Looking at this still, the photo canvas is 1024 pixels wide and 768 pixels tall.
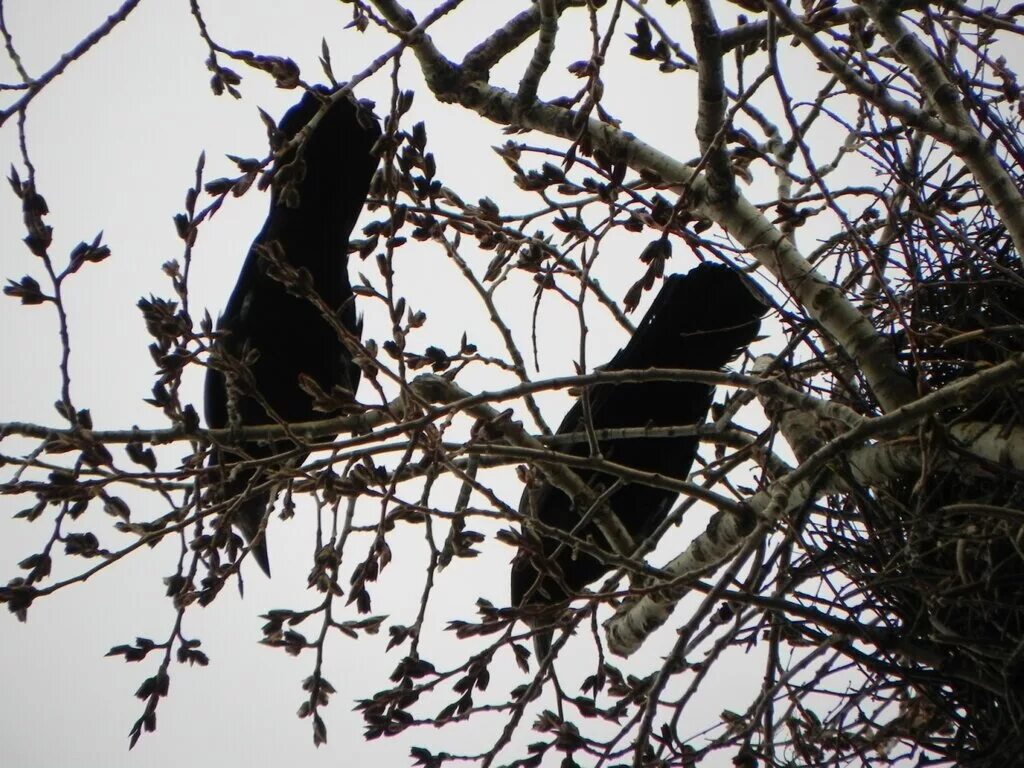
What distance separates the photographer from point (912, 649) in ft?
7.05

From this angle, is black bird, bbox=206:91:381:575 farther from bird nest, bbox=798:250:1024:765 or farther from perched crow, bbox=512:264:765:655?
bird nest, bbox=798:250:1024:765

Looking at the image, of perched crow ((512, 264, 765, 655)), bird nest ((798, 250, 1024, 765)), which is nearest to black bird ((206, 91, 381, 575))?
perched crow ((512, 264, 765, 655))

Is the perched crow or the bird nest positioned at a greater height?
the perched crow

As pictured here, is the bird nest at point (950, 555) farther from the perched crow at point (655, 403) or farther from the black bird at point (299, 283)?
the black bird at point (299, 283)

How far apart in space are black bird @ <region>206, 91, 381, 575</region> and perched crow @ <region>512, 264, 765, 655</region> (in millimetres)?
770

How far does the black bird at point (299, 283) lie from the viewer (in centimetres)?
208

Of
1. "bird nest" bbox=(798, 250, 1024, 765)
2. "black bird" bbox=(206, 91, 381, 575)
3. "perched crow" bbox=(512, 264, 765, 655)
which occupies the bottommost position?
"bird nest" bbox=(798, 250, 1024, 765)

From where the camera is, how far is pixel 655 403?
9.96 feet

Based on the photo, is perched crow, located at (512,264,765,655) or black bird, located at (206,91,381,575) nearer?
black bird, located at (206,91,381,575)

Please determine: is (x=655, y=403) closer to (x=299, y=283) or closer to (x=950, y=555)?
(x=950, y=555)

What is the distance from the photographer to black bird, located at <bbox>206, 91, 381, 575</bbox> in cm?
208

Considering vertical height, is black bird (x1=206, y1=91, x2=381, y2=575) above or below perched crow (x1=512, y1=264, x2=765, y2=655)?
above

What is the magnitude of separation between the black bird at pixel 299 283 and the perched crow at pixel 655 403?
2.53 feet

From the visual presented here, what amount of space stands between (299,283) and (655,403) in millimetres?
1500
